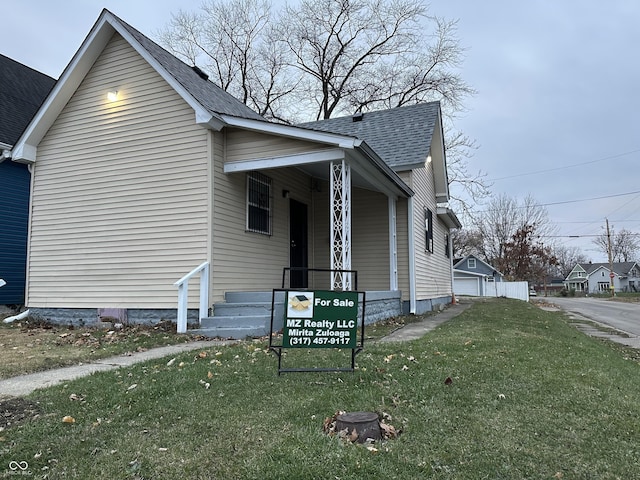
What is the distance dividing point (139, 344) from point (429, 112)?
35.4 feet

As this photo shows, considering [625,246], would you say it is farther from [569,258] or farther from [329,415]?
[329,415]

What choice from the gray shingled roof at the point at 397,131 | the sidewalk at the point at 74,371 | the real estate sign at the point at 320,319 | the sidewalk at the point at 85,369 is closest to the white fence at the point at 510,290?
the gray shingled roof at the point at 397,131

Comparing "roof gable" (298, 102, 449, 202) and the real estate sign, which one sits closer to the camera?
the real estate sign

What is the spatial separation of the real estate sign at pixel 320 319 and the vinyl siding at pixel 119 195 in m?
4.14

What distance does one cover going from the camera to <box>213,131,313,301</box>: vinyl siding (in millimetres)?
8289

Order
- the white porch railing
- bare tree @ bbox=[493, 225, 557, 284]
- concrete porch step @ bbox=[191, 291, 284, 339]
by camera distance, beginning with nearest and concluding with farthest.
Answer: concrete porch step @ bbox=[191, 291, 284, 339] → the white porch railing → bare tree @ bbox=[493, 225, 557, 284]

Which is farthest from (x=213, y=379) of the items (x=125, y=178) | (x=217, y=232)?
(x=125, y=178)

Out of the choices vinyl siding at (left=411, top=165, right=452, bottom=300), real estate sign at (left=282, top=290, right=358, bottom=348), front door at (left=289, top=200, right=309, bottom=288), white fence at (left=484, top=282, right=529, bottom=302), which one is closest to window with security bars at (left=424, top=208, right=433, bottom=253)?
vinyl siding at (left=411, top=165, right=452, bottom=300)

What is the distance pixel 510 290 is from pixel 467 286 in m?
7.18

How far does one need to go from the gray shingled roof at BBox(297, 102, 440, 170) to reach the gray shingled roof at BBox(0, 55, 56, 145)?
7.74 m

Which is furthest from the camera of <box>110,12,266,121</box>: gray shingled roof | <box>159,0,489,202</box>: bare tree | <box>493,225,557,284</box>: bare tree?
<box>493,225,557,284</box>: bare tree

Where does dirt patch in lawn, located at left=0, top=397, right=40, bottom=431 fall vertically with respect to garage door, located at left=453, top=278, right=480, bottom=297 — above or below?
below

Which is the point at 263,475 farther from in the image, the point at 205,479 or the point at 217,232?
the point at 217,232

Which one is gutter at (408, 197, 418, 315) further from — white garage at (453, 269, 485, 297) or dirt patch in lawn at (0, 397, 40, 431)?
white garage at (453, 269, 485, 297)
